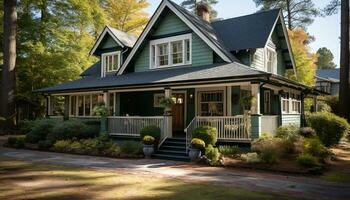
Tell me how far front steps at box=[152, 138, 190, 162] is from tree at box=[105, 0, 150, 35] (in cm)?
2271

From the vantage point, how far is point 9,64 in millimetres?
24781

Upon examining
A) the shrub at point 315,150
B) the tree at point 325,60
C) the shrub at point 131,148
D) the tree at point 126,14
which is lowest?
the shrub at point 131,148

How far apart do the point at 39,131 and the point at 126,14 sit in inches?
801

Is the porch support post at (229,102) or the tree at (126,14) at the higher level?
the tree at (126,14)

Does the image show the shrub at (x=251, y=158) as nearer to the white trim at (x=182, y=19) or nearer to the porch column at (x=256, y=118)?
the porch column at (x=256, y=118)

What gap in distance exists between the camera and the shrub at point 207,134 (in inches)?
526

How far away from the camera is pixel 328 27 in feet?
102

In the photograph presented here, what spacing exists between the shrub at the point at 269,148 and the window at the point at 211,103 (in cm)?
458

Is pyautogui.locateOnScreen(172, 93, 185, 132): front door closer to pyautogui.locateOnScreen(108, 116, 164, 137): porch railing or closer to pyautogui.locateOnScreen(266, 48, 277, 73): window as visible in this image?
pyautogui.locateOnScreen(108, 116, 164, 137): porch railing

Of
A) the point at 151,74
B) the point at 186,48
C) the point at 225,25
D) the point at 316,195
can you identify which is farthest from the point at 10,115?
the point at 316,195

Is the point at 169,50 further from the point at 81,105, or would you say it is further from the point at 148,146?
the point at 81,105

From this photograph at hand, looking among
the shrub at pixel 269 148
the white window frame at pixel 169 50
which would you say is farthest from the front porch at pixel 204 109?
the white window frame at pixel 169 50

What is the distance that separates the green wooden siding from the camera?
57.8ft

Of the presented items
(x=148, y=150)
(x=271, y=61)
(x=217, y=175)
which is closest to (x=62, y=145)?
(x=148, y=150)
